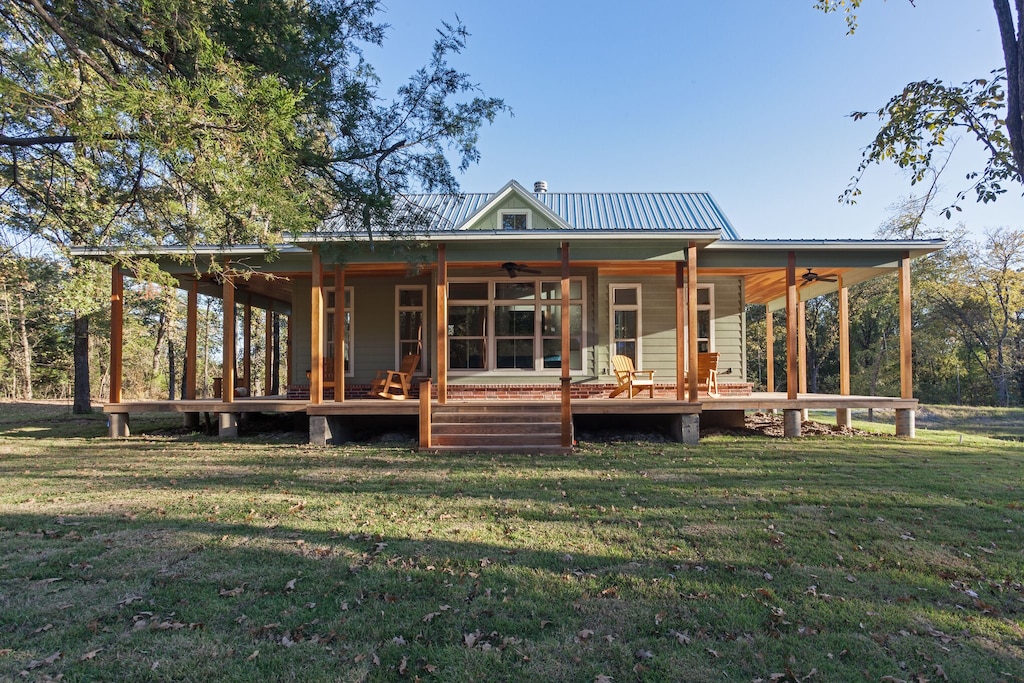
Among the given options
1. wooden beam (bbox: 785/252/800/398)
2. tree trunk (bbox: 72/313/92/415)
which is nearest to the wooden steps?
wooden beam (bbox: 785/252/800/398)

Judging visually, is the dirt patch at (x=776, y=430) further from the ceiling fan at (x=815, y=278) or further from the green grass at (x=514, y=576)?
the green grass at (x=514, y=576)

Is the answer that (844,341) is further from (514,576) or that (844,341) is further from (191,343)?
(191,343)

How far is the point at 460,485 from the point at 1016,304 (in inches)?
1223

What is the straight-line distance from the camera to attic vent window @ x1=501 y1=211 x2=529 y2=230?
466 inches

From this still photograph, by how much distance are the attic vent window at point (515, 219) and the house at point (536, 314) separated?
0.03 meters

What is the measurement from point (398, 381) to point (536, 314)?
325cm

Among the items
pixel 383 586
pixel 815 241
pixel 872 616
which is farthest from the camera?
pixel 815 241

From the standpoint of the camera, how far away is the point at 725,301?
12.1 meters

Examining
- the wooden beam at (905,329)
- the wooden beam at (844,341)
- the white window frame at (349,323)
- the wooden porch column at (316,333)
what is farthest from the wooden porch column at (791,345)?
the white window frame at (349,323)

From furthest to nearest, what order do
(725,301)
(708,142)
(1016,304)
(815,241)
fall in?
(1016,304), (708,142), (725,301), (815,241)

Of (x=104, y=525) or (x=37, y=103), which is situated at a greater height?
(x=37, y=103)

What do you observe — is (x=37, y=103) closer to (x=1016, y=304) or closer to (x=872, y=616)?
(x=872, y=616)

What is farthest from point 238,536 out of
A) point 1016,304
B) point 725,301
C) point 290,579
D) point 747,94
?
point 1016,304

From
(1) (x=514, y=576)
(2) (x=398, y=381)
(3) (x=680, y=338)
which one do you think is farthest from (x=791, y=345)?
(1) (x=514, y=576)
